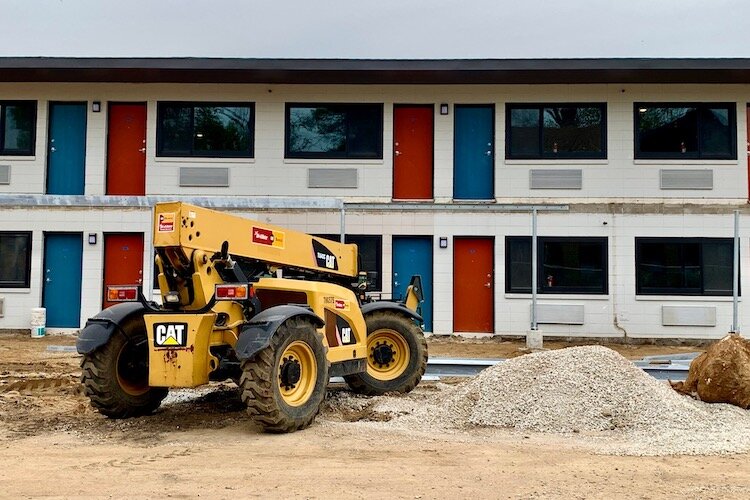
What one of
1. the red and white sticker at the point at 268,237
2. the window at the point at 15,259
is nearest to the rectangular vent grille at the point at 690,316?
the red and white sticker at the point at 268,237

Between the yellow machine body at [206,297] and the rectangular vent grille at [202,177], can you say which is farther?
the rectangular vent grille at [202,177]

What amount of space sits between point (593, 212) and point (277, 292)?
1053cm

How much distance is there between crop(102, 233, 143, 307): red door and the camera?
645 inches

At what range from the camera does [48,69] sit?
15.8m

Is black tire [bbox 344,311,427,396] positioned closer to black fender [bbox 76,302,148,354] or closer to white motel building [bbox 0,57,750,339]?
black fender [bbox 76,302,148,354]

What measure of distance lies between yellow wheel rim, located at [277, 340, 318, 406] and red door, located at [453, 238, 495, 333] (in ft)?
30.8

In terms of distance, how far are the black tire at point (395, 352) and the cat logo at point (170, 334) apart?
9.41ft

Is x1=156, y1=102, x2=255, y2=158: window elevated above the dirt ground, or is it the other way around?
x1=156, y1=102, x2=255, y2=158: window

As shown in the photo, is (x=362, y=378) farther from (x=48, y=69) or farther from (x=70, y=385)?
(x=48, y=69)

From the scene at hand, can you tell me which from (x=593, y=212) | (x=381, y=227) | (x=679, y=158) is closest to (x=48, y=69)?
(x=381, y=227)

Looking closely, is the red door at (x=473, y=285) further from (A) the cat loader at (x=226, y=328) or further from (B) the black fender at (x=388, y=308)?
(A) the cat loader at (x=226, y=328)

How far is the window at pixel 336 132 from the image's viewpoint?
16.4 meters

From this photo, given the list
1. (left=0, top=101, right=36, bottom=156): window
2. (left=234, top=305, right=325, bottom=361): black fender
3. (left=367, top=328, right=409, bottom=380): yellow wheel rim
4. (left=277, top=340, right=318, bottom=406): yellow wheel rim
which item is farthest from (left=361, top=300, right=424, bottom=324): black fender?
(left=0, top=101, right=36, bottom=156): window

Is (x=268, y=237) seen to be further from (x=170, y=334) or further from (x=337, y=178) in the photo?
(x=337, y=178)
